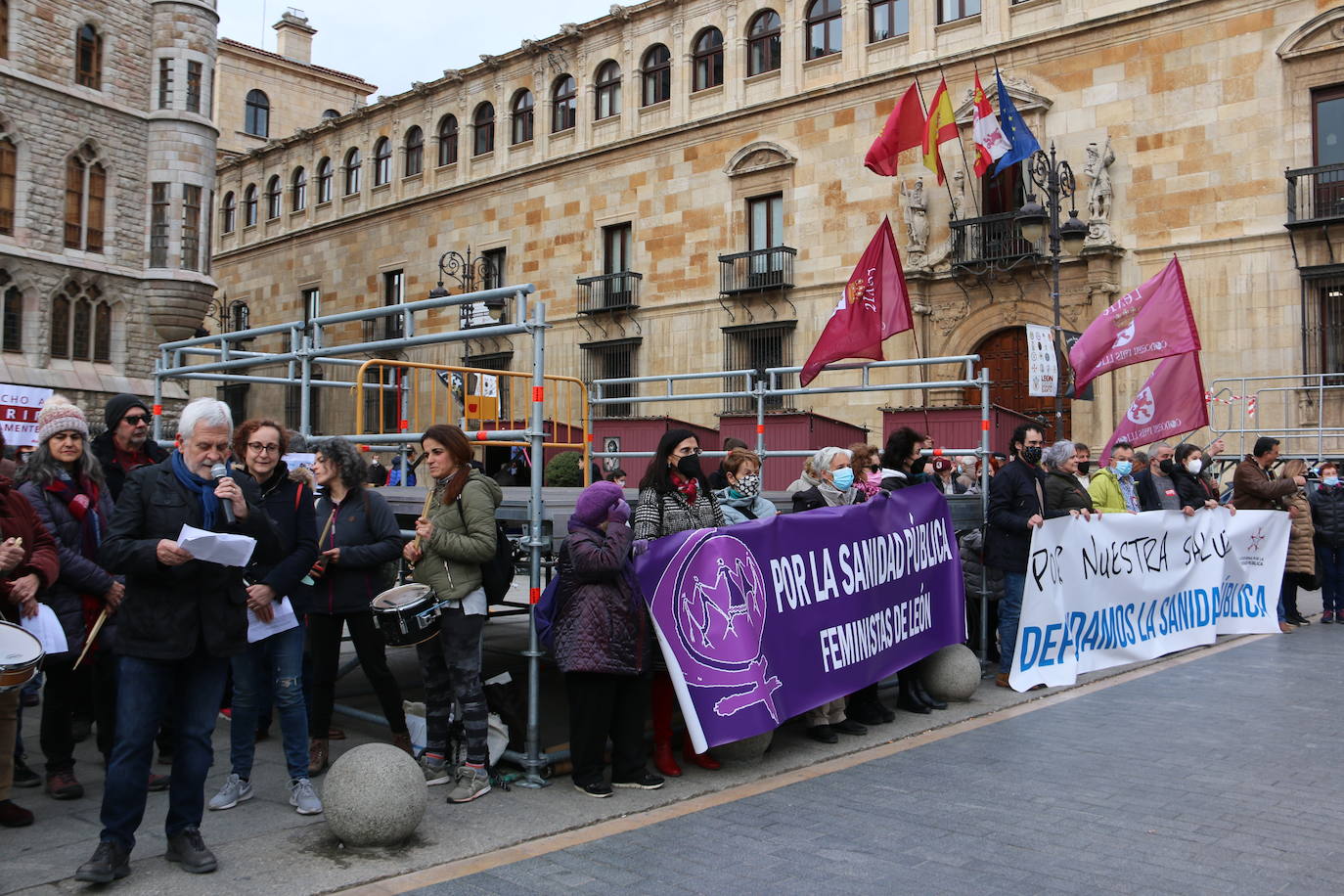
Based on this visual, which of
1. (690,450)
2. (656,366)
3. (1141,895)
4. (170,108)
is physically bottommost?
(1141,895)

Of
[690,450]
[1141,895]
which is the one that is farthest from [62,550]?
[1141,895]

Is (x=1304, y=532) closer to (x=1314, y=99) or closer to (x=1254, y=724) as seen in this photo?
(x=1254, y=724)

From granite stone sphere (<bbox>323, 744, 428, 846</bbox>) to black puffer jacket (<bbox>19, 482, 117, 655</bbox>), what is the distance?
1649 millimetres

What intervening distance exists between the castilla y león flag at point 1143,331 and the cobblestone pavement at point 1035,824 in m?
4.36

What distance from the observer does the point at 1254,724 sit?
25.0 ft

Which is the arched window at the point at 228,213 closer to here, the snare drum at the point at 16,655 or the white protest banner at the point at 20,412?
the white protest banner at the point at 20,412

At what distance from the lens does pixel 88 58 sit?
81.3 feet

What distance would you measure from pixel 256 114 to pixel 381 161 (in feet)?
45.5

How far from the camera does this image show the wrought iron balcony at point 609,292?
1192 inches

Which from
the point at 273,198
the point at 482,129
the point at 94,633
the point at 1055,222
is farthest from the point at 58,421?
the point at 273,198

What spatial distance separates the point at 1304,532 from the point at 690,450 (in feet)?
31.3

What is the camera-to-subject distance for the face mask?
24.4 feet

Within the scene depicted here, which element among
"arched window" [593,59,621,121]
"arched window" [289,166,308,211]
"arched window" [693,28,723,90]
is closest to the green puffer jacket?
"arched window" [693,28,723,90]

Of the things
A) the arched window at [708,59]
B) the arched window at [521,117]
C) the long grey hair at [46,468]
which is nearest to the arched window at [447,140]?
the arched window at [521,117]
